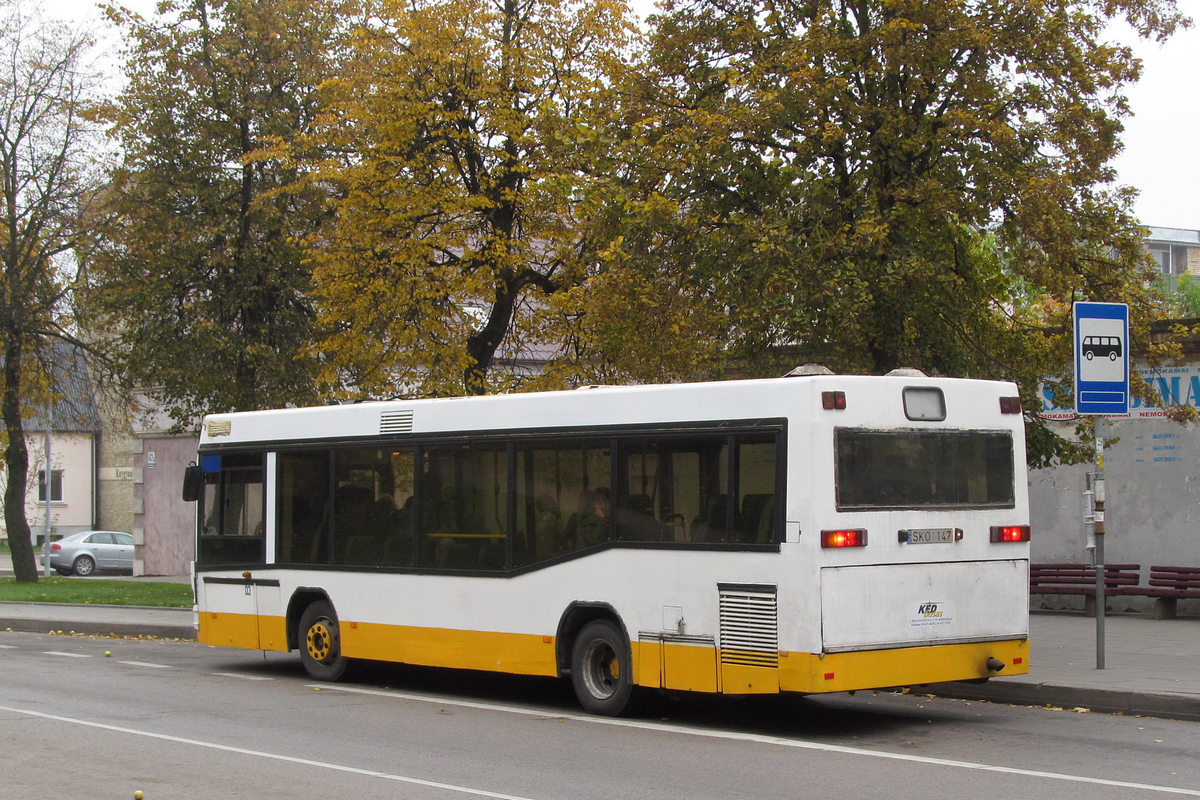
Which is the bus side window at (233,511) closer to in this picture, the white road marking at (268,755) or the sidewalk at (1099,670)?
the white road marking at (268,755)

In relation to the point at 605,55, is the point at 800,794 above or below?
below

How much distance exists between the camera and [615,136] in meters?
17.5

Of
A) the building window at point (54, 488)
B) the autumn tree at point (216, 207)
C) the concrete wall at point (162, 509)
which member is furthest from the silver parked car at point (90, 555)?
the autumn tree at point (216, 207)

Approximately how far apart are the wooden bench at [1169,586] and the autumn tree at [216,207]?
1453 centimetres

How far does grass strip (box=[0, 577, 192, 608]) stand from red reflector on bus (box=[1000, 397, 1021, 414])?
706 inches

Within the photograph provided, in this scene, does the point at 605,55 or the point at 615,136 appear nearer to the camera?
the point at 615,136

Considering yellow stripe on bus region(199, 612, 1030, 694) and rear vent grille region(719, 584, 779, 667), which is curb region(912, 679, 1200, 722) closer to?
yellow stripe on bus region(199, 612, 1030, 694)

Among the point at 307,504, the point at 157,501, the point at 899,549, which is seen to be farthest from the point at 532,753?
the point at 157,501

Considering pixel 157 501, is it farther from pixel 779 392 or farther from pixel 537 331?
pixel 779 392

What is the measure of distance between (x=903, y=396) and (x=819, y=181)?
17.6 feet

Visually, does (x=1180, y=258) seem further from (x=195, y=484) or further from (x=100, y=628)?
(x=195, y=484)

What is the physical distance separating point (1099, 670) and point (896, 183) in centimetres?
561

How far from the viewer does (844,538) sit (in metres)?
10.4

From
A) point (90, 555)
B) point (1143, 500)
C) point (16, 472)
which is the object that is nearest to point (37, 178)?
point (16, 472)
